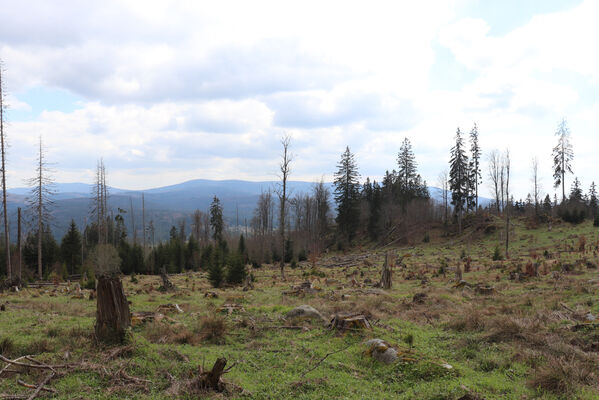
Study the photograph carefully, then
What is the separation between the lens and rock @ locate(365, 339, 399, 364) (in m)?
7.06

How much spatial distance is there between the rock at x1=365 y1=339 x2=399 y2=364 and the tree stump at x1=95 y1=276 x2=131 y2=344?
542 centimetres

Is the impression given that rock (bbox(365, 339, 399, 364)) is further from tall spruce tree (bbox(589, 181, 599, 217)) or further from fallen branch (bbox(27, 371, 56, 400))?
tall spruce tree (bbox(589, 181, 599, 217))

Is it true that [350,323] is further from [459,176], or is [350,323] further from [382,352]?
[459,176]

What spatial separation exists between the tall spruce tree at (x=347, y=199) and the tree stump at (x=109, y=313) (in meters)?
49.6

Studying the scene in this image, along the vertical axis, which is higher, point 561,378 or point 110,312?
point 110,312

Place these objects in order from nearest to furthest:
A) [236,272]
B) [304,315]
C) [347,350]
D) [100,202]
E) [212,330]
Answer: [347,350] < [212,330] < [304,315] < [236,272] < [100,202]

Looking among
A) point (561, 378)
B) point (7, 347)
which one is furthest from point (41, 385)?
point (561, 378)

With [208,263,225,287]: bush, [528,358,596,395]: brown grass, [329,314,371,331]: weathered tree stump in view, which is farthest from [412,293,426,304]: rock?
[208,263,225,287]: bush

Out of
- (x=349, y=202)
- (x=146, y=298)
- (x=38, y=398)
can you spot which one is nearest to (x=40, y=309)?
(x=146, y=298)

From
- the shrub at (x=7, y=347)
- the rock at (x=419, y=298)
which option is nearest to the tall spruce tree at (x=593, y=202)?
the rock at (x=419, y=298)

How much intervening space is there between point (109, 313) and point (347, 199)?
50705mm

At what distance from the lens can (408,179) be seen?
60.7 m

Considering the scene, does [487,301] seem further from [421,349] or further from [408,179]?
[408,179]

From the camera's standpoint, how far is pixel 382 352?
7.30m
